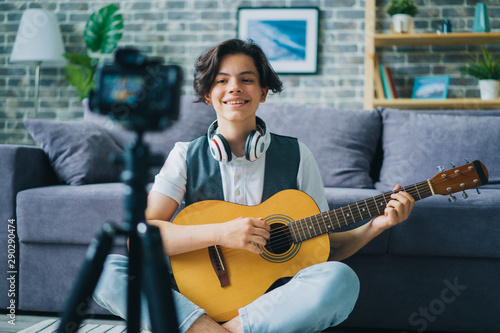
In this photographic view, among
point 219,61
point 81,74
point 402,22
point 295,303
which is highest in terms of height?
point 402,22

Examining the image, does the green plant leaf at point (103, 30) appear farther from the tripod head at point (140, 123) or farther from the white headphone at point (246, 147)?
the tripod head at point (140, 123)

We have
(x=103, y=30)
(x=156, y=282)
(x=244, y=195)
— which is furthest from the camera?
(x=103, y=30)

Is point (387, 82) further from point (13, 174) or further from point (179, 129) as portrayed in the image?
point (13, 174)

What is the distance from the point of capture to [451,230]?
1.51m

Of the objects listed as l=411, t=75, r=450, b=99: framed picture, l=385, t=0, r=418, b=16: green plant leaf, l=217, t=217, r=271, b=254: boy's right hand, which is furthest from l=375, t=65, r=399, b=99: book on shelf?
l=217, t=217, r=271, b=254: boy's right hand

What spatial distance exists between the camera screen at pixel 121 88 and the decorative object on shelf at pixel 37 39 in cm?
257

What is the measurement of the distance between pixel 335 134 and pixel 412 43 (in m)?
1.22

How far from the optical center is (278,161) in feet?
4.41

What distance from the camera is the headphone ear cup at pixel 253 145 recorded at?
1247 millimetres

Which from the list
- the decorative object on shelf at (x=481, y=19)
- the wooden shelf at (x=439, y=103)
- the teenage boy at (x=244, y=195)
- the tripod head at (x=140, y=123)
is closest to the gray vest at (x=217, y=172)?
the teenage boy at (x=244, y=195)

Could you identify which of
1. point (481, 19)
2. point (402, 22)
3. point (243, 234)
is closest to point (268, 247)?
point (243, 234)

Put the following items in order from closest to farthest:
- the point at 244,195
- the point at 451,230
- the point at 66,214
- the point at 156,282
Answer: the point at 156,282 → the point at 244,195 → the point at 451,230 → the point at 66,214

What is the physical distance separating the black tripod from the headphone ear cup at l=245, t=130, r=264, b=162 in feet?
2.16

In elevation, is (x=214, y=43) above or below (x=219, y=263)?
above
